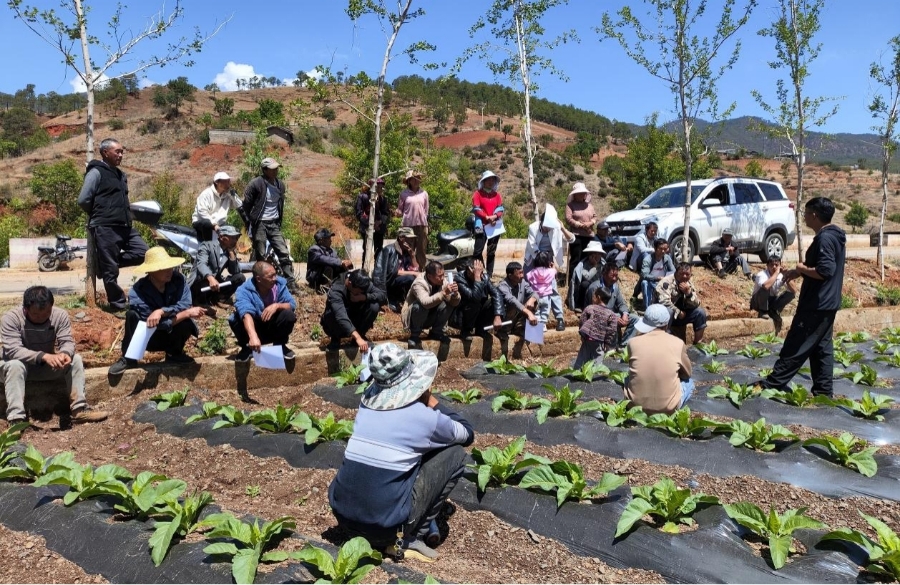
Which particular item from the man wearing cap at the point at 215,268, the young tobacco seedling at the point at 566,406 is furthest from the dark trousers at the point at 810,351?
the man wearing cap at the point at 215,268

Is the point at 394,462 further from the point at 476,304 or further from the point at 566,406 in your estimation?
the point at 476,304

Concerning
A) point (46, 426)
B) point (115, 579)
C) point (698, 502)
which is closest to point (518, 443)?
point (698, 502)

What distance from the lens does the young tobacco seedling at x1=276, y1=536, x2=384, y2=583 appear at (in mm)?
3264

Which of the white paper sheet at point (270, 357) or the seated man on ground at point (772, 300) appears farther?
the seated man on ground at point (772, 300)

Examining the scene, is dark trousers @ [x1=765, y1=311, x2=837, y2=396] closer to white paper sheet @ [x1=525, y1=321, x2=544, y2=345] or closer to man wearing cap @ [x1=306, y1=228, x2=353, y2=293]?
white paper sheet @ [x1=525, y1=321, x2=544, y2=345]

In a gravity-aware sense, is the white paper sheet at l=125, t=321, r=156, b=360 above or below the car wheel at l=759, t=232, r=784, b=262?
below

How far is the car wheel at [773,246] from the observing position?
15564 millimetres

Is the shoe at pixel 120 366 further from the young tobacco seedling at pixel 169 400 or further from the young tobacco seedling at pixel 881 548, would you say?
the young tobacco seedling at pixel 881 548

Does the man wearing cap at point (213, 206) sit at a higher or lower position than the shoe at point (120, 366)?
higher

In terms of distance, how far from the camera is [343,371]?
25.2ft

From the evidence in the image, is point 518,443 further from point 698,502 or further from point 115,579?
point 115,579

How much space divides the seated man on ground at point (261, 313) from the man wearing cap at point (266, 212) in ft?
6.26

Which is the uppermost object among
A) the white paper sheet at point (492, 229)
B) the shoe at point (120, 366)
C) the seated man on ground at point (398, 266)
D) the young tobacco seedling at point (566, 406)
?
the white paper sheet at point (492, 229)

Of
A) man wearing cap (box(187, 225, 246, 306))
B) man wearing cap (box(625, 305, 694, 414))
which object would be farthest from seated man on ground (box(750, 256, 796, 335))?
man wearing cap (box(187, 225, 246, 306))
